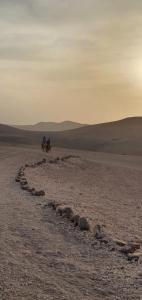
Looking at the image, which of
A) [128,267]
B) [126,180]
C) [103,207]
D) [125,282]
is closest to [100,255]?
[128,267]

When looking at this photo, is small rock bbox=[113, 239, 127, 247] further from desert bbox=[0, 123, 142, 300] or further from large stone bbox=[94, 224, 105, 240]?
large stone bbox=[94, 224, 105, 240]

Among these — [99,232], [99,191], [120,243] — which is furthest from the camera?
A: [99,191]

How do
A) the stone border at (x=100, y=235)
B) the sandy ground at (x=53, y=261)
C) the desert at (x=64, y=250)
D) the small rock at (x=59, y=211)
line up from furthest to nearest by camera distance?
1. the small rock at (x=59, y=211)
2. the stone border at (x=100, y=235)
3. the desert at (x=64, y=250)
4. the sandy ground at (x=53, y=261)

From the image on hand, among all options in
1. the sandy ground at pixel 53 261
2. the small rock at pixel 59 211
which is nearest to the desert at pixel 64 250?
the sandy ground at pixel 53 261

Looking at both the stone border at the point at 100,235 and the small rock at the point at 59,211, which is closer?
the stone border at the point at 100,235

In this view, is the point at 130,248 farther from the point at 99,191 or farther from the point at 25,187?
the point at 99,191

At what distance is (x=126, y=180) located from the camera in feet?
88.4

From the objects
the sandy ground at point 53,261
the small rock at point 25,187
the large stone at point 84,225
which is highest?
the small rock at point 25,187

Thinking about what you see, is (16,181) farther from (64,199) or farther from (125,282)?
(125,282)

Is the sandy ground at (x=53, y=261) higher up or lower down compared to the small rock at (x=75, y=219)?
lower down

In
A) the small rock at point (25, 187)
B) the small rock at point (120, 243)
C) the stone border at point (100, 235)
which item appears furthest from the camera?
the small rock at point (25, 187)

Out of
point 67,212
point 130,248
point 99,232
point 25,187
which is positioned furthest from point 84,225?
point 25,187

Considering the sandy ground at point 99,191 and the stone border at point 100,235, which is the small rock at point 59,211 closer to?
the stone border at point 100,235

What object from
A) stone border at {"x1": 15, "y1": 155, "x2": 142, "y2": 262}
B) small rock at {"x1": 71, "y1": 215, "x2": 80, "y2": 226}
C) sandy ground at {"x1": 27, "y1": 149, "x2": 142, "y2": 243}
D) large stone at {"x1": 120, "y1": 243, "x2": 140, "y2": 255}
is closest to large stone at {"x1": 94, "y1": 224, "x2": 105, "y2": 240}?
stone border at {"x1": 15, "y1": 155, "x2": 142, "y2": 262}
